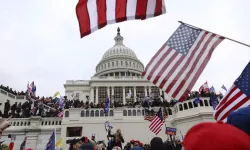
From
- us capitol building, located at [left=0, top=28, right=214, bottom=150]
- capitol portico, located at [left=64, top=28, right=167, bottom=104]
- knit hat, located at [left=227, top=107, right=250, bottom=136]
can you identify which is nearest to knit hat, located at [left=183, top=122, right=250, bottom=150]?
knit hat, located at [left=227, top=107, right=250, bottom=136]

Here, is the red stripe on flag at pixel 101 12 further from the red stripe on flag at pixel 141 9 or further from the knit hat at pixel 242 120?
the knit hat at pixel 242 120

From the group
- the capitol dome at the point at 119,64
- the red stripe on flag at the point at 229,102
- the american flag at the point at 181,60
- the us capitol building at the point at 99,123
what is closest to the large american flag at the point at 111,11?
the american flag at the point at 181,60

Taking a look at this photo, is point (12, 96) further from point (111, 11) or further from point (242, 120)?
point (242, 120)

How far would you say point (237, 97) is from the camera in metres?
6.45

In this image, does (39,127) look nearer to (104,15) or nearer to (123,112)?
(123,112)

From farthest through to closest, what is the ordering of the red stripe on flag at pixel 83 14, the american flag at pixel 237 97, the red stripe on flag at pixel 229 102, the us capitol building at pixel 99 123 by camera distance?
the us capitol building at pixel 99 123 → the red stripe on flag at pixel 229 102 → the red stripe on flag at pixel 83 14 → the american flag at pixel 237 97

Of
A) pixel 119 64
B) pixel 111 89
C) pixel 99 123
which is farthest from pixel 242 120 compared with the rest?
pixel 119 64

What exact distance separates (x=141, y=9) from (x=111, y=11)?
0.79m

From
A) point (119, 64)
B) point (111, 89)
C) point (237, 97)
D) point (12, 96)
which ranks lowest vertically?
point (237, 97)

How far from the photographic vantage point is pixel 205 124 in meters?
1.56

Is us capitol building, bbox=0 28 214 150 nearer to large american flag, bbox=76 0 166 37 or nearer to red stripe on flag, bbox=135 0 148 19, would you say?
large american flag, bbox=76 0 166 37

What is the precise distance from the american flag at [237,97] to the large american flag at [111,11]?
2.60 m

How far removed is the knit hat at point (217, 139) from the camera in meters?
1.41

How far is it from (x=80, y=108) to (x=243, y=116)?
2954cm
